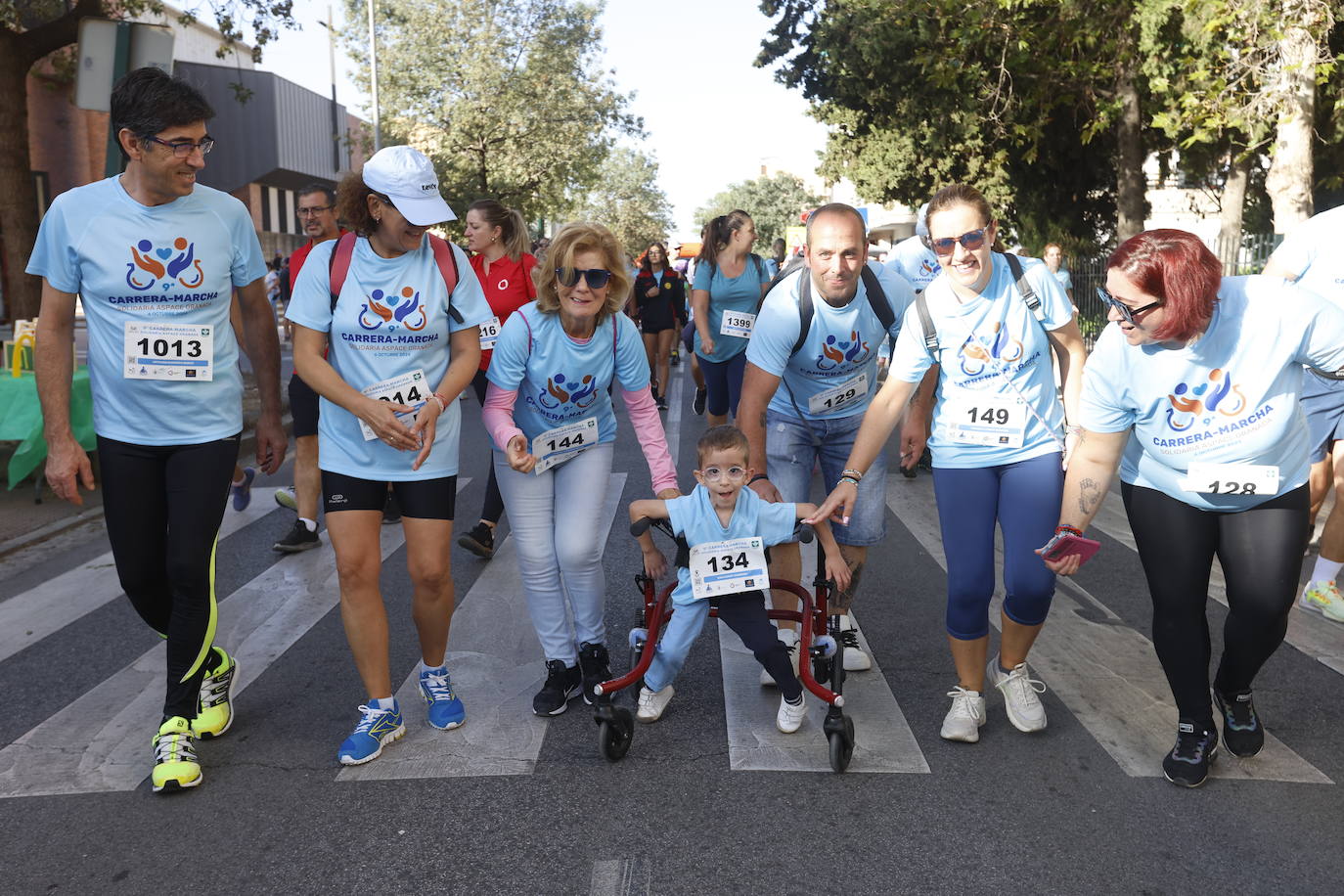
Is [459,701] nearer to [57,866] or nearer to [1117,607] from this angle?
[57,866]

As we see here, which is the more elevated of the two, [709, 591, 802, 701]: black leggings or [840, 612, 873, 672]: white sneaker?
[709, 591, 802, 701]: black leggings

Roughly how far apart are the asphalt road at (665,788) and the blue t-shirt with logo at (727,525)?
0.71m

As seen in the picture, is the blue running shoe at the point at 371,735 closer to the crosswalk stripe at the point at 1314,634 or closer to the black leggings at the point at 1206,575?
the black leggings at the point at 1206,575

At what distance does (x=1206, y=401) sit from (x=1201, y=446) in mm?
137

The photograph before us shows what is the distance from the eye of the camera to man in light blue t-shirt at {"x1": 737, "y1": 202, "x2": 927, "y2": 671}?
170 inches

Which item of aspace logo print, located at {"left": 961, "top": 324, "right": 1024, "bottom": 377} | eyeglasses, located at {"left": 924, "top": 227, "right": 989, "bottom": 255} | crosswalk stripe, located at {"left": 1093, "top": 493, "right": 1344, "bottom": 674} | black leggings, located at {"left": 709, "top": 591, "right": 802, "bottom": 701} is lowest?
crosswalk stripe, located at {"left": 1093, "top": 493, "right": 1344, "bottom": 674}

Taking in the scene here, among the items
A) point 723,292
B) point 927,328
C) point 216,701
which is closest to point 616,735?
point 216,701

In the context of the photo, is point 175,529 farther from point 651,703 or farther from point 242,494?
point 242,494

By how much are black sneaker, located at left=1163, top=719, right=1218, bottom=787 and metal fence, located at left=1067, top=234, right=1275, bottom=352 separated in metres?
11.4

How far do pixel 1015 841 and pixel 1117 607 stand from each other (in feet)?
9.27

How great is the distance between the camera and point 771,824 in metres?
3.48

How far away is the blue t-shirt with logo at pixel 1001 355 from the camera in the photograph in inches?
157

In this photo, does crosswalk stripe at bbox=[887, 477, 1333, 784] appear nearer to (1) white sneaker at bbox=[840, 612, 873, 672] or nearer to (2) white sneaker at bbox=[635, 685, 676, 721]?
(1) white sneaker at bbox=[840, 612, 873, 672]

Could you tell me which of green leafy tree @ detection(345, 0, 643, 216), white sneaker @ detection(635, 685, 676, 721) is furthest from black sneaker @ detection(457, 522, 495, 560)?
green leafy tree @ detection(345, 0, 643, 216)
